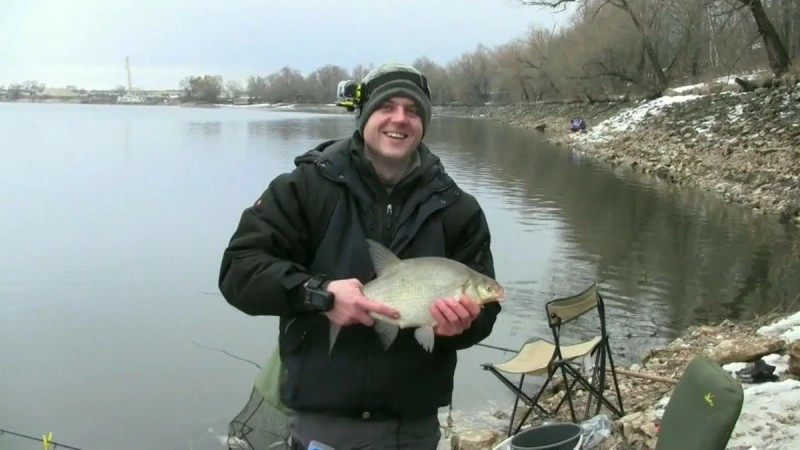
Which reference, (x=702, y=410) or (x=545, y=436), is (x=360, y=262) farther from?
(x=545, y=436)

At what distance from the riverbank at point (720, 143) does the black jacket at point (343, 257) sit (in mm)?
15262

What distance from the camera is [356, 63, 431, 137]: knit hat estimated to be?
258cm

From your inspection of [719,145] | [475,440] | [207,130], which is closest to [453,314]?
[475,440]

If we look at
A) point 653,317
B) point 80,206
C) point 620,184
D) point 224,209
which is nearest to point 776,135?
point 620,184

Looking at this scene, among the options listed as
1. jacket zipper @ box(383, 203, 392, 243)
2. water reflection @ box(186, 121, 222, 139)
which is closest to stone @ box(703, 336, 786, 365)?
jacket zipper @ box(383, 203, 392, 243)

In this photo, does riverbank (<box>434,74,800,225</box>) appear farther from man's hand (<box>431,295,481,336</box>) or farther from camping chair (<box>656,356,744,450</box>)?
man's hand (<box>431,295,481,336</box>)

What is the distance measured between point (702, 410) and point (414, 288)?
65.2 inches

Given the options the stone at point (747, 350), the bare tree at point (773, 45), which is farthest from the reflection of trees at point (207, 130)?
the stone at point (747, 350)

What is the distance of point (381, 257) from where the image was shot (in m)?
2.47

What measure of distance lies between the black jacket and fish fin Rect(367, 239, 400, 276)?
44mm

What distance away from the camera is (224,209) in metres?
18.3

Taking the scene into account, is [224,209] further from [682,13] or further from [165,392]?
[682,13]

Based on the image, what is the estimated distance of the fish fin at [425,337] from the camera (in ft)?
8.05

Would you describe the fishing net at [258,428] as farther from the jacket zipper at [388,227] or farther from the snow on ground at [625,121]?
the snow on ground at [625,121]
